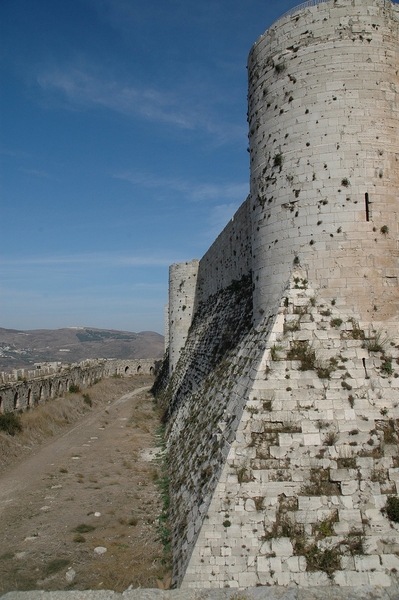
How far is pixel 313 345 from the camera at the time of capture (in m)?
7.52

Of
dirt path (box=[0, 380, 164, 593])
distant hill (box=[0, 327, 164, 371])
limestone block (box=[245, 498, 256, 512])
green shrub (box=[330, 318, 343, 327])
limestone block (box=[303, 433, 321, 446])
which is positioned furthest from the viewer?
distant hill (box=[0, 327, 164, 371])

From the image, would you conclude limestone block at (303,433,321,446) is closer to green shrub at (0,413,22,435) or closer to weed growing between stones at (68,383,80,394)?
green shrub at (0,413,22,435)

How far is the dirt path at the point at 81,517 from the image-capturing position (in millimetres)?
7816

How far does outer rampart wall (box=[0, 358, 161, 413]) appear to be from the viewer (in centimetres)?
2044

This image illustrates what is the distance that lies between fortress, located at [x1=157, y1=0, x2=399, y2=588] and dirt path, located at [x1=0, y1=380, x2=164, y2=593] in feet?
4.01

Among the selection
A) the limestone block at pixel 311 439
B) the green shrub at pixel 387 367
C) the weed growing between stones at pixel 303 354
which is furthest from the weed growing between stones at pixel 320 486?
the green shrub at pixel 387 367

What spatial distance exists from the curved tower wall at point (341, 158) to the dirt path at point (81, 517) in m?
6.09

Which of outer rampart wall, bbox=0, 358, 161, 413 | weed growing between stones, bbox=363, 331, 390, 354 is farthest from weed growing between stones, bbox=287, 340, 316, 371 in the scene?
outer rampart wall, bbox=0, 358, 161, 413

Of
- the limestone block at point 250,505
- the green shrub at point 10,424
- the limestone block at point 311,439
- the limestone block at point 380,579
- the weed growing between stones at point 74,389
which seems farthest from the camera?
the weed growing between stones at point 74,389

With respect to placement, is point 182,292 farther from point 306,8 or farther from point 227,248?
point 306,8

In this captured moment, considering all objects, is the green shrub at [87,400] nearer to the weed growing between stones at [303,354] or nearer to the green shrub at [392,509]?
the weed growing between stones at [303,354]

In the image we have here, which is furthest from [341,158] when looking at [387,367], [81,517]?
[81,517]

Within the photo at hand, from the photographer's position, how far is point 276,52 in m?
8.80

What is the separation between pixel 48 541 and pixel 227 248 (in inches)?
522
